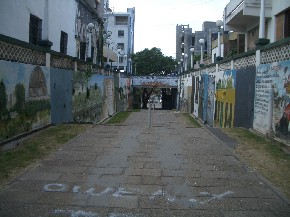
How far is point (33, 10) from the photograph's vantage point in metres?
15.6

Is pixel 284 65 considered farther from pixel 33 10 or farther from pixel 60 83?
pixel 33 10

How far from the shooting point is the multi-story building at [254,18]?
55.7ft

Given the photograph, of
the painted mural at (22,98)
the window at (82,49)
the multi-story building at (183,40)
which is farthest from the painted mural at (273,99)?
the multi-story building at (183,40)

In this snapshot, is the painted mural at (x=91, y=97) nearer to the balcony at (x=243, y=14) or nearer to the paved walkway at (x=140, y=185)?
the paved walkway at (x=140, y=185)

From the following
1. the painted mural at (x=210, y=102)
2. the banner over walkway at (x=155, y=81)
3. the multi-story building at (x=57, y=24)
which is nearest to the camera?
the multi-story building at (x=57, y=24)

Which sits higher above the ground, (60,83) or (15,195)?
(60,83)

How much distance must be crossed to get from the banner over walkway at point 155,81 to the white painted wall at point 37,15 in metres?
25.5

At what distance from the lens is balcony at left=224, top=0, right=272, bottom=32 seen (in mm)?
18797

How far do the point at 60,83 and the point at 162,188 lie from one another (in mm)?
8366

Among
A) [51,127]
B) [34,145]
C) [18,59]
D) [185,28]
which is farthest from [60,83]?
[185,28]

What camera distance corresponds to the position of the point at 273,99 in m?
9.93

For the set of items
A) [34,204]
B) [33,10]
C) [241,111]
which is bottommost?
[34,204]

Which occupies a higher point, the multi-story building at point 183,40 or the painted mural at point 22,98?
the multi-story building at point 183,40

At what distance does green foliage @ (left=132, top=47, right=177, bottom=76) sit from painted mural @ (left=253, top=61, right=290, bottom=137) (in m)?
54.8
